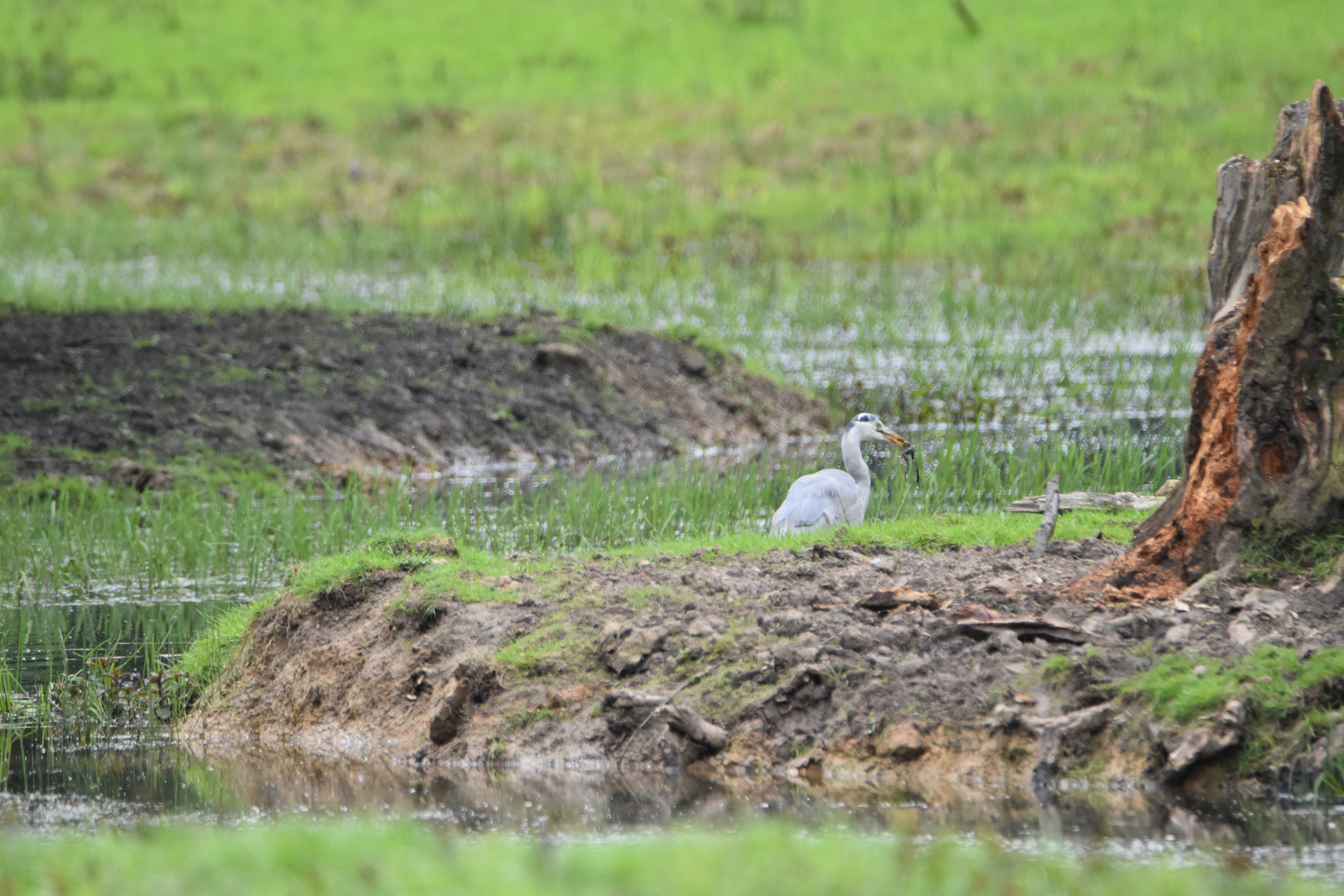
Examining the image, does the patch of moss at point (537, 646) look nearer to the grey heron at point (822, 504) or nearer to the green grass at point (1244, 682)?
the grey heron at point (822, 504)

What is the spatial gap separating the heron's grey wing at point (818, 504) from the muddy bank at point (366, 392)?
526cm

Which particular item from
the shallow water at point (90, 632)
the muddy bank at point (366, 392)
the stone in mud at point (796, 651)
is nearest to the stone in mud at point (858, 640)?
the stone in mud at point (796, 651)

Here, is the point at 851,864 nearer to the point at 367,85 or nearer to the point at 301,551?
the point at 301,551

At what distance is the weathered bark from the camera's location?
22.2 ft

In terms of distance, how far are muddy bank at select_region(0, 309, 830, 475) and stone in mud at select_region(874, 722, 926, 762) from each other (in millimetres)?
8165

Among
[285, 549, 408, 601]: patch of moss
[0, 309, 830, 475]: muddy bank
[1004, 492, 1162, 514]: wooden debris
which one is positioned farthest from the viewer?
[0, 309, 830, 475]: muddy bank

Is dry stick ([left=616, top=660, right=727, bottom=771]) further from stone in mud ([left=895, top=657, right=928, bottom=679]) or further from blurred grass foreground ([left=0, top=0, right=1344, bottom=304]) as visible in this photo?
blurred grass foreground ([left=0, top=0, right=1344, bottom=304])

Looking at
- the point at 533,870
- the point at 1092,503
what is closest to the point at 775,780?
the point at 533,870

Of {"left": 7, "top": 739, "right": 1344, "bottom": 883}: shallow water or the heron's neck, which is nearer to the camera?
{"left": 7, "top": 739, "right": 1344, "bottom": 883}: shallow water

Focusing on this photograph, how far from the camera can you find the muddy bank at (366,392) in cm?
1347

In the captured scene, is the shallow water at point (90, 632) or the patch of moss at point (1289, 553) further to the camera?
the shallow water at point (90, 632)

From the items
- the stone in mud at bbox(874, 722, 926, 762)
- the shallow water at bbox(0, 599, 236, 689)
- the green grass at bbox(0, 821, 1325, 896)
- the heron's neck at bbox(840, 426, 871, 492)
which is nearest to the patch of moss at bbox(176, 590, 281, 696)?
the shallow water at bbox(0, 599, 236, 689)

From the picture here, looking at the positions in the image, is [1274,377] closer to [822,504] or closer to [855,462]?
[822,504]

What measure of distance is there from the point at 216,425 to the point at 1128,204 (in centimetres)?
1700
